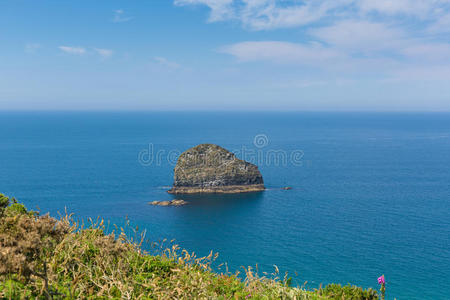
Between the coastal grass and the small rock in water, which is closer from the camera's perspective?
the coastal grass

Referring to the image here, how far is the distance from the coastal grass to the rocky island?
102 m

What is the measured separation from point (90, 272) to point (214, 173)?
106 meters

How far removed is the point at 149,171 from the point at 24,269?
139m

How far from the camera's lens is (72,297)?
25.9ft

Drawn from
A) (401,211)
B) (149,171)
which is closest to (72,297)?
(401,211)

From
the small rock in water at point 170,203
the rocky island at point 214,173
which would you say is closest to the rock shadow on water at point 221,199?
the small rock in water at point 170,203

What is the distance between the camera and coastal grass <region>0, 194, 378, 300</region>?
759cm

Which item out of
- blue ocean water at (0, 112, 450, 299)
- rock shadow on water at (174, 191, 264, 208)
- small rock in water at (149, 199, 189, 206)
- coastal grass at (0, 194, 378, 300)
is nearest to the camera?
coastal grass at (0, 194, 378, 300)

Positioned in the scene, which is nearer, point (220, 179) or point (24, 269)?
point (24, 269)

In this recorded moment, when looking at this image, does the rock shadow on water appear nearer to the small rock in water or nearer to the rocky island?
the small rock in water

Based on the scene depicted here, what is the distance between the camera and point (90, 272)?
369 inches

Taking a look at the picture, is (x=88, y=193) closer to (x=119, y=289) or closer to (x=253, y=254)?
(x=253, y=254)

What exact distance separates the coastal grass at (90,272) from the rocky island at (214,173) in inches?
4002

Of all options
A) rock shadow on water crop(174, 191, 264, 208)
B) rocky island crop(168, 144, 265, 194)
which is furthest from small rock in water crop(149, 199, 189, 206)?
rocky island crop(168, 144, 265, 194)
